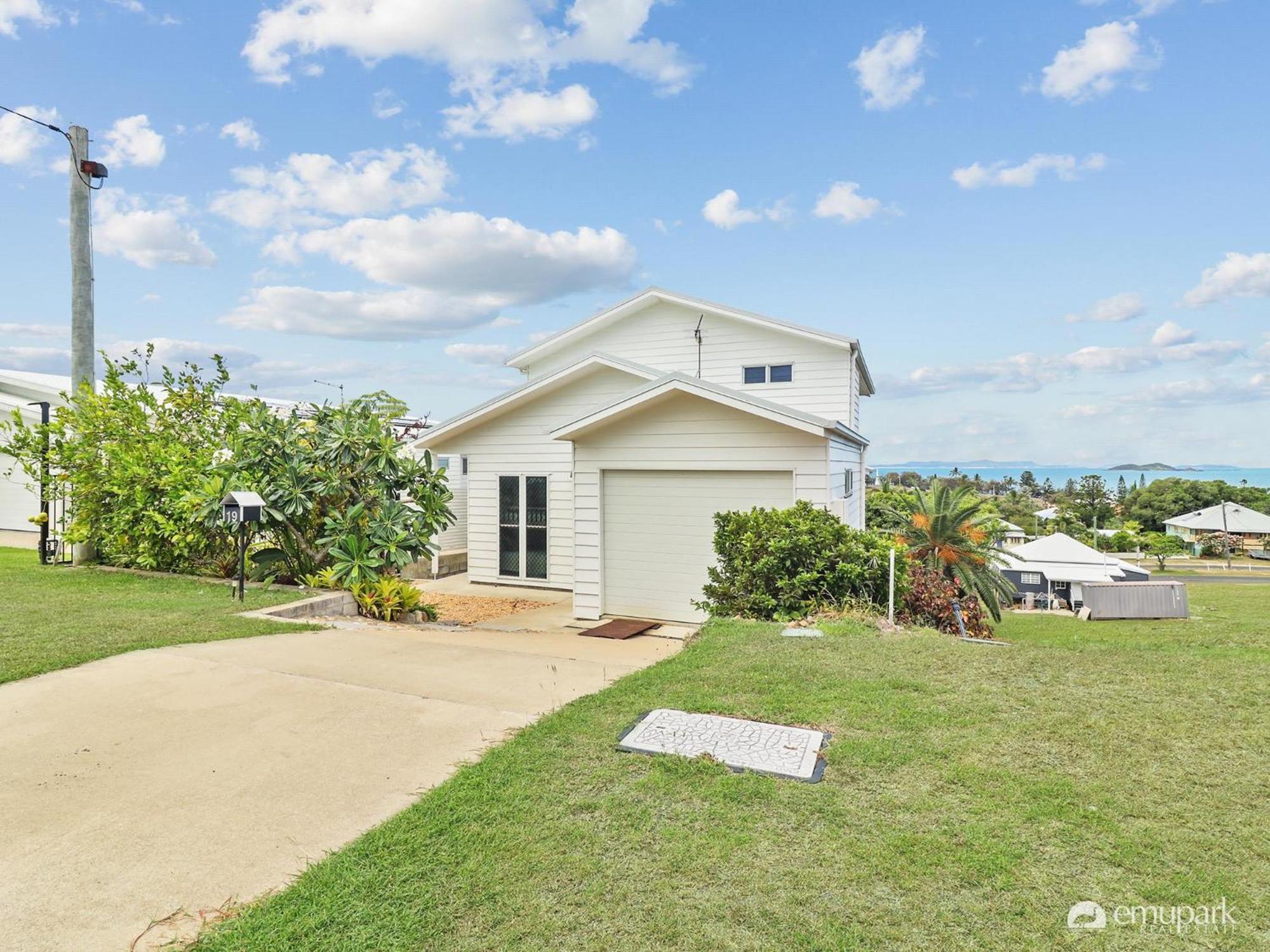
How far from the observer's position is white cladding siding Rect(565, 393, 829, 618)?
8758mm

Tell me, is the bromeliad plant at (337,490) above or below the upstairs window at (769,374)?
below

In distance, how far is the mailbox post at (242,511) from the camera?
8305mm

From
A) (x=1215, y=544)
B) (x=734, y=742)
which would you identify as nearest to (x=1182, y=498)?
(x=1215, y=544)

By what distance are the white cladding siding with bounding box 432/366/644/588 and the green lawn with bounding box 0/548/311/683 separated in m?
4.59

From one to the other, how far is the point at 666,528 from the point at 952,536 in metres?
4.98

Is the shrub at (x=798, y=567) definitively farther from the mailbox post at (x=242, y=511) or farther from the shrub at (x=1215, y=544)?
the shrub at (x=1215, y=544)

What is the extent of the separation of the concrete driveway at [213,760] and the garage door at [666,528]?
3.39 m

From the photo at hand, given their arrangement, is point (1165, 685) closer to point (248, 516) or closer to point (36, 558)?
point (248, 516)

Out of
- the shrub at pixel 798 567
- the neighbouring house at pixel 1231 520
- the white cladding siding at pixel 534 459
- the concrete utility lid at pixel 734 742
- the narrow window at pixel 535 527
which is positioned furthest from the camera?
the neighbouring house at pixel 1231 520

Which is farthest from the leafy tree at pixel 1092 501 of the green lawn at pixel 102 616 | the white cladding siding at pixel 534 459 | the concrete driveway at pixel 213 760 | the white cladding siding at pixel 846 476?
the concrete driveway at pixel 213 760

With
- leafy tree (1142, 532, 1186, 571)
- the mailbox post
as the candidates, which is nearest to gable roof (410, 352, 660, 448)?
the mailbox post

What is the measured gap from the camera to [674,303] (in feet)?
48.2

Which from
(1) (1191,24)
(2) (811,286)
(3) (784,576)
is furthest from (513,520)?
(1) (1191,24)

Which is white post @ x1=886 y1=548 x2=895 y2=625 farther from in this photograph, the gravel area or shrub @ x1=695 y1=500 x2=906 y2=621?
the gravel area
